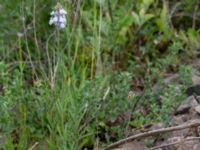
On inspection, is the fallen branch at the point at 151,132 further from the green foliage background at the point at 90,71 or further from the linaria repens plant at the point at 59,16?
the linaria repens plant at the point at 59,16

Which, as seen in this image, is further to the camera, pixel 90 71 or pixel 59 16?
pixel 90 71

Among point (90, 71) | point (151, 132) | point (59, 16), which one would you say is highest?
point (59, 16)

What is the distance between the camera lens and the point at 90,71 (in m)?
3.55

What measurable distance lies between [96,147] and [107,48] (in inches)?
41.6

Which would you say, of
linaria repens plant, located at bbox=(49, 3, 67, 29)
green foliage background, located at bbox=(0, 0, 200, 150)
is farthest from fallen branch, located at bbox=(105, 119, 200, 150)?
linaria repens plant, located at bbox=(49, 3, 67, 29)

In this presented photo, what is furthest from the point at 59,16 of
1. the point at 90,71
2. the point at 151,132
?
the point at 90,71

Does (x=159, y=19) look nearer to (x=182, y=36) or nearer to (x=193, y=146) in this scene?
(x=182, y=36)

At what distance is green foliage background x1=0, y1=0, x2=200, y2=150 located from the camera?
279 centimetres

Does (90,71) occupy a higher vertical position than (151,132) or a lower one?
higher

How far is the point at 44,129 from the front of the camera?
2941 mm

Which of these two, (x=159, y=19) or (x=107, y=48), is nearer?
(x=107, y=48)

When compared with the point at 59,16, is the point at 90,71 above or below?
below

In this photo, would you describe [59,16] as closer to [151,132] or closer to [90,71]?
[151,132]

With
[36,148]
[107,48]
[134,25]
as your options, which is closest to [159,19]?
[134,25]
